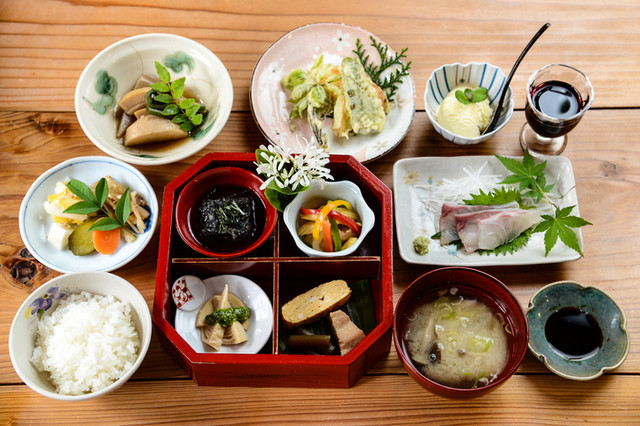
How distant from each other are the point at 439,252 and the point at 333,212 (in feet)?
1.43

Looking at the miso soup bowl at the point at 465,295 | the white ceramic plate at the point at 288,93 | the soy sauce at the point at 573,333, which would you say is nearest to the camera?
the miso soup bowl at the point at 465,295

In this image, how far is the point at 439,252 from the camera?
199 cm

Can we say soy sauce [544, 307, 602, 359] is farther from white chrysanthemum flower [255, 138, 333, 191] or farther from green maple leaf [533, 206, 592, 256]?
white chrysanthemum flower [255, 138, 333, 191]

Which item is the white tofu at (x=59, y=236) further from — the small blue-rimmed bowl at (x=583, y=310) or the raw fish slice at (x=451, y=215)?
the small blue-rimmed bowl at (x=583, y=310)

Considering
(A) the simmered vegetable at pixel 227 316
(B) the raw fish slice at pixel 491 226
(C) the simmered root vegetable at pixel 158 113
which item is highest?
(C) the simmered root vegetable at pixel 158 113

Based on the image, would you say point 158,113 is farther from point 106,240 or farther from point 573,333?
point 573,333

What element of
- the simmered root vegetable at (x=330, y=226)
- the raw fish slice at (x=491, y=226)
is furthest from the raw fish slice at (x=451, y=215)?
the simmered root vegetable at (x=330, y=226)

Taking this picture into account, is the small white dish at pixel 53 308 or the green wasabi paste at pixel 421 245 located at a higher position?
the green wasabi paste at pixel 421 245

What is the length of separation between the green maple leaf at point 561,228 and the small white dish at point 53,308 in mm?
1268

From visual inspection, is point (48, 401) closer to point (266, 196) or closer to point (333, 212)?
point (266, 196)

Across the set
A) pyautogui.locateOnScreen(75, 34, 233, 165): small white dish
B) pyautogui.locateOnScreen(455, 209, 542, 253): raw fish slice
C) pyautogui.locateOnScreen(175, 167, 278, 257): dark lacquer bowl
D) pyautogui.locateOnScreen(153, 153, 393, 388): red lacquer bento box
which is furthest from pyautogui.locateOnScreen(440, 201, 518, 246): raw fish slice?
pyautogui.locateOnScreen(75, 34, 233, 165): small white dish

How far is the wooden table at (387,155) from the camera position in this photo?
184 cm

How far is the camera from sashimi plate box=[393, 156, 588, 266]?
1.95 m

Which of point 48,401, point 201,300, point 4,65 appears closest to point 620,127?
point 201,300
